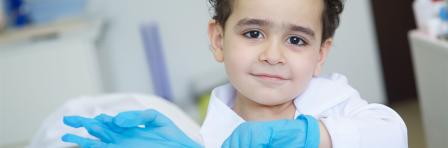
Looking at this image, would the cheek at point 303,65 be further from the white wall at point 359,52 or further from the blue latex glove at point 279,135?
the white wall at point 359,52

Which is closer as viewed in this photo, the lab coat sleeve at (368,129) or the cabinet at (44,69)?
the lab coat sleeve at (368,129)

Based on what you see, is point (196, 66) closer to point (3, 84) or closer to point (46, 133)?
point (3, 84)

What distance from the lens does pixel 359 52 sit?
2.59m

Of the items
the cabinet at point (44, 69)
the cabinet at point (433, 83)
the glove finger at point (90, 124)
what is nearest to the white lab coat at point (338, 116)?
the glove finger at point (90, 124)

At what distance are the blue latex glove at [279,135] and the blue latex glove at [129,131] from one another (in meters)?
0.10

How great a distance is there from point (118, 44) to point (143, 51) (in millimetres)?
134

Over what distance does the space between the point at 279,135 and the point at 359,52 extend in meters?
2.02

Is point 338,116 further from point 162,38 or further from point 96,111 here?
point 162,38

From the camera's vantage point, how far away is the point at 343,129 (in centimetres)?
71

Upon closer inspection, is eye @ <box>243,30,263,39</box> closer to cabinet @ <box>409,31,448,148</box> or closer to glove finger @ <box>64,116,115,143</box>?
glove finger @ <box>64,116,115,143</box>

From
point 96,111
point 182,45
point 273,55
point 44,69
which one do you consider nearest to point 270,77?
point 273,55

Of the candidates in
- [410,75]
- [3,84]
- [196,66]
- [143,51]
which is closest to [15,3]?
[3,84]

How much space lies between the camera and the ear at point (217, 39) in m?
0.94

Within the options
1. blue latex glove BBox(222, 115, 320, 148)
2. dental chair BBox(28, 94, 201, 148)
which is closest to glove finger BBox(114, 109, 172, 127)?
blue latex glove BBox(222, 115, 320, 148)
